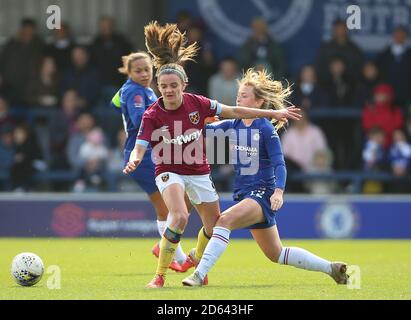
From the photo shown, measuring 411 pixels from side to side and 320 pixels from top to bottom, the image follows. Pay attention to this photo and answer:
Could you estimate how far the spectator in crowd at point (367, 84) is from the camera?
17.1 meters

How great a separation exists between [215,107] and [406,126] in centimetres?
902

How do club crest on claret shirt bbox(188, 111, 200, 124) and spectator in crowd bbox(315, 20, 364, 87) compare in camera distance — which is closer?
club crest on claret shirt bbox(188, 111, 200, 124)

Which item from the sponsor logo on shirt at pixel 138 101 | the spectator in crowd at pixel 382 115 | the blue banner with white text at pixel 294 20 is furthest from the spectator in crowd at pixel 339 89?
the sponsor logo on shirt at pixel 138 101

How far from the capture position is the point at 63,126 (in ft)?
55.5

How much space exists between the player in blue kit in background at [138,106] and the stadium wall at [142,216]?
487 cm

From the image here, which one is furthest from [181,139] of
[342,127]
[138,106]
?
[342,127]

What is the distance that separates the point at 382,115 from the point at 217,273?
772 cm

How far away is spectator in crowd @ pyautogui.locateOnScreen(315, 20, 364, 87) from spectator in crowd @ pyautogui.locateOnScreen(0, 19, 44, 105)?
453 centimetres

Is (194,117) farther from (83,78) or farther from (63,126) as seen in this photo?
(83,78)

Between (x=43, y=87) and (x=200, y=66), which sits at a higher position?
(x=200, y=66)

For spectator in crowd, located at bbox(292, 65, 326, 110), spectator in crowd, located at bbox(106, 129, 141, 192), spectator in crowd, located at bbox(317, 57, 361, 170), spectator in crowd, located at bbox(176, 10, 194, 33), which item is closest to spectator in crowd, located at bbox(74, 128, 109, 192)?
spectator in crowd, located at bbox(106, 129, 141, 192)

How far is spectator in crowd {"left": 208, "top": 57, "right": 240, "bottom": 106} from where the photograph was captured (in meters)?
16.8

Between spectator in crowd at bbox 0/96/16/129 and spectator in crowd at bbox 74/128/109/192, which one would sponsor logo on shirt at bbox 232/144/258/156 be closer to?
spectator in crowd at bbox 74/128/109/192

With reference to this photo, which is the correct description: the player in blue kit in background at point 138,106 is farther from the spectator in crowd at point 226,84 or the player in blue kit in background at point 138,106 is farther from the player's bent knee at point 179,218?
the spectator in crowd at point 226,84
